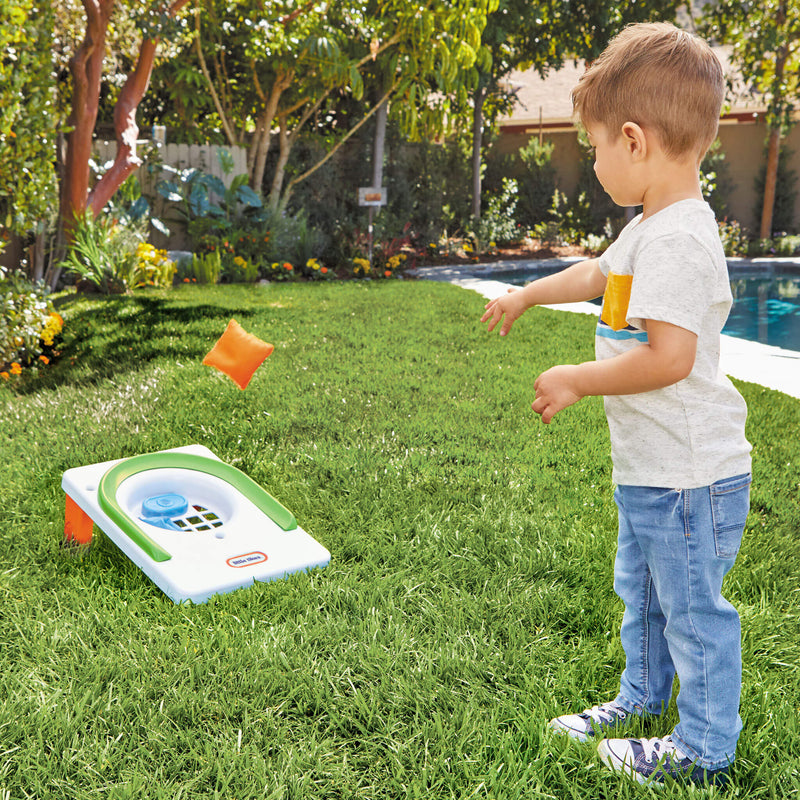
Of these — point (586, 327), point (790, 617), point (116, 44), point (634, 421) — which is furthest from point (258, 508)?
point (116, 44)

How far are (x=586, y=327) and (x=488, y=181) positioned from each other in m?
11.0

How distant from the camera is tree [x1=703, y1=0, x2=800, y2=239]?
1325 cm

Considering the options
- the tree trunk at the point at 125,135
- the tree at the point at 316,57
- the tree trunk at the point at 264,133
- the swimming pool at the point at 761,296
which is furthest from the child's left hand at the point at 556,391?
the tree trunk at the point at 264,133

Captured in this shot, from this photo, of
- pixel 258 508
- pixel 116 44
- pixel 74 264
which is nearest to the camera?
pixel 258 508

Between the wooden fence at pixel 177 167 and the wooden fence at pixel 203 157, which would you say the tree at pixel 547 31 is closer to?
the wooden fence at pixel 203 157

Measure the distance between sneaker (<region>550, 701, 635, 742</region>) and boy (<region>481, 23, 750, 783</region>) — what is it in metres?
0.10

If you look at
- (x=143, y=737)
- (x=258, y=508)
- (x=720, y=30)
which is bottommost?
(x=143, y=737)

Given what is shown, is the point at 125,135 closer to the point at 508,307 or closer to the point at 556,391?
the point at 508,307

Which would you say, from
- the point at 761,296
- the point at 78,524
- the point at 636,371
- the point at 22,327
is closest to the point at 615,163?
the point at 636,371

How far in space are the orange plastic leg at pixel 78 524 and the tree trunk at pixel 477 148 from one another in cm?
1233

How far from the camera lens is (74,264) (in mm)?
6996

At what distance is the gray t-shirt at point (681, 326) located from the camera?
137cm

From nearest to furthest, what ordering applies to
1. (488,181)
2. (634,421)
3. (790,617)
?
(634,421), (790,617), (488,181)

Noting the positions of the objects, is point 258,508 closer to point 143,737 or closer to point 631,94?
point 143,737
